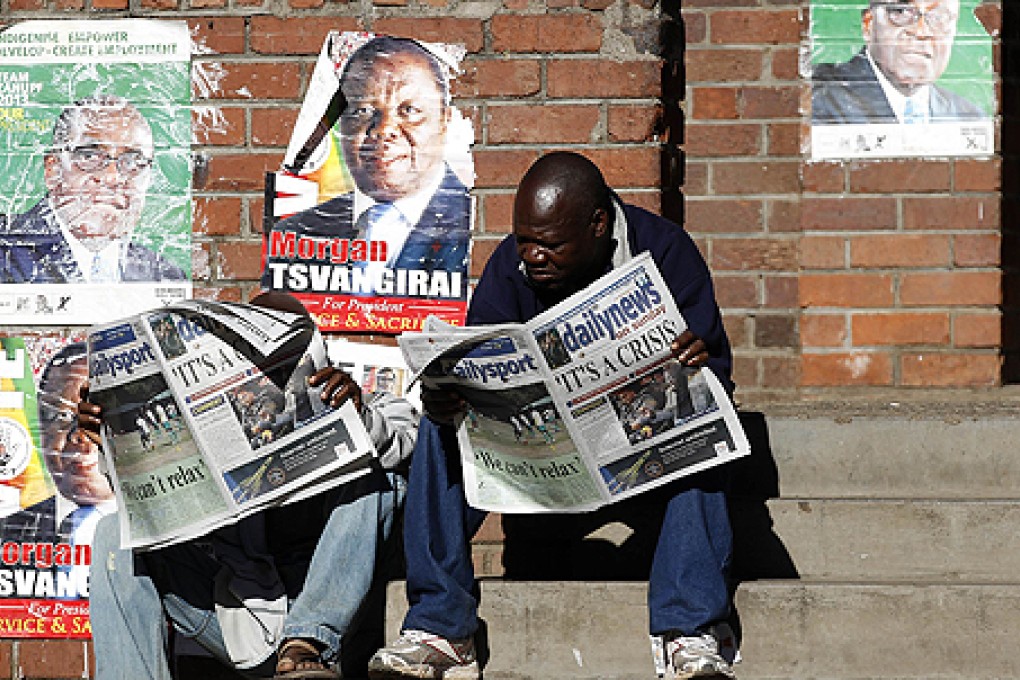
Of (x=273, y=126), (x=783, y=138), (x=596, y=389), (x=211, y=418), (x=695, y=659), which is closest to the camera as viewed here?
(x=695, y=659)

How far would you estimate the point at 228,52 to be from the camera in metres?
4.06

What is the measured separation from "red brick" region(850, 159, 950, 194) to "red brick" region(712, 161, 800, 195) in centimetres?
20

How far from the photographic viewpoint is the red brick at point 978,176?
4496mm

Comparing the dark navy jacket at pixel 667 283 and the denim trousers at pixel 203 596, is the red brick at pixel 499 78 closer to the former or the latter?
the dark navy jacket at pixel 667 283

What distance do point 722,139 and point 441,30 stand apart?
3.50 feet

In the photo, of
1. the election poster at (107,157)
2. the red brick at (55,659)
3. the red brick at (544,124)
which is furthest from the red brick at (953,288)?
the red brick at (55,659)

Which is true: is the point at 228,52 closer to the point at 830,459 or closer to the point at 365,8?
the point at 365,8

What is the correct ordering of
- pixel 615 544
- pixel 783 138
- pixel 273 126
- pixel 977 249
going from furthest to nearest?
pixel 783 138 → pixel 977 249 → pixel 273 126 → pixel 615 544

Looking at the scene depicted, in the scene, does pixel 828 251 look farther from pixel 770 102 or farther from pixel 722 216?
pixel 770 102

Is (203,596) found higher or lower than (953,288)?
lower

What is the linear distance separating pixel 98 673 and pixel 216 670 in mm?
383

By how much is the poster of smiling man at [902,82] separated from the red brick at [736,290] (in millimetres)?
434

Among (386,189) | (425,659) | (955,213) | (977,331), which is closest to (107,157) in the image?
(386,189)

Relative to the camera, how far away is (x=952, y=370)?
14.9ft
